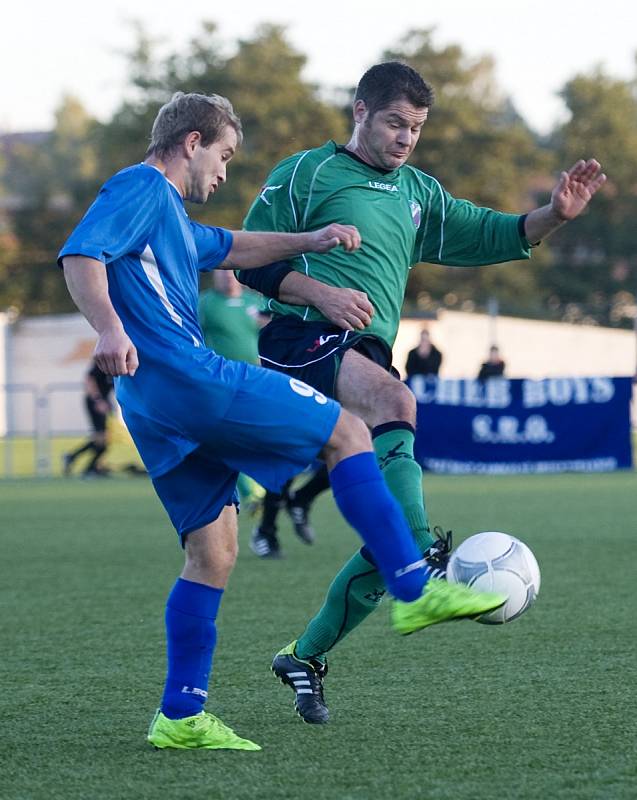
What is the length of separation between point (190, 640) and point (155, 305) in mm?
1011

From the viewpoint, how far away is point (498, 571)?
13.8 ft

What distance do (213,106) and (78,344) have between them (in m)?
36.1

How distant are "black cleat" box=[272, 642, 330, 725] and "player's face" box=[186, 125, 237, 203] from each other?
154 cm

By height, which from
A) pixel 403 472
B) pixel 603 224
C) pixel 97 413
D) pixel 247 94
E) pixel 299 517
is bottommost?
pixel 299 517

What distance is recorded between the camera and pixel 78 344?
39688mm

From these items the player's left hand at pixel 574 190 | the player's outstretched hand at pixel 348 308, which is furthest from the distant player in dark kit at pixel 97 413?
the player's outstretched hand at pixel 348 308

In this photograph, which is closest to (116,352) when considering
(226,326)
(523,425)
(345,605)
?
(345,605)

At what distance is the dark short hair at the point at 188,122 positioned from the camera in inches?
163

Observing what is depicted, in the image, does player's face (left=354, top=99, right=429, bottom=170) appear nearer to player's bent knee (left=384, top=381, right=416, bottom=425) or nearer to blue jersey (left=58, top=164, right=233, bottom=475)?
player's bent knee (left=384, top=381, right=416, bottom=425)

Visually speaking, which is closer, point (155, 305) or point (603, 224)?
point (155, 305)

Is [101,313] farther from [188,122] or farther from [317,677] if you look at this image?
[317,677]

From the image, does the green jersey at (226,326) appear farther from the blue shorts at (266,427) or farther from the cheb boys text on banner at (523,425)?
the cheb boys text on banner at (523,425)

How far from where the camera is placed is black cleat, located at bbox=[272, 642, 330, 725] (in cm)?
452

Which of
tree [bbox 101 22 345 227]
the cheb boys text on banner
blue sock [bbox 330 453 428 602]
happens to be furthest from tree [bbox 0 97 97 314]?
blue sock [bbox 330 453 428 602]
